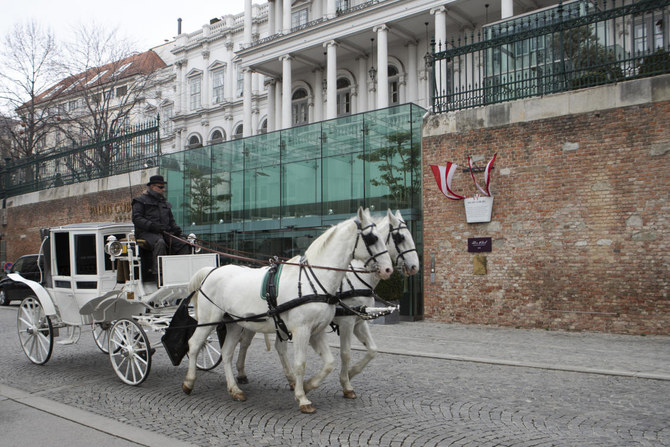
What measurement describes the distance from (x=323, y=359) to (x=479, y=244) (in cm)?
836

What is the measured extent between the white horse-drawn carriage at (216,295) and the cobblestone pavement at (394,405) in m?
0.33

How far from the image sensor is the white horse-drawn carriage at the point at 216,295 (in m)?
6.06

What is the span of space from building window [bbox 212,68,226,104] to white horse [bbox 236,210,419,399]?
39141 millimetres

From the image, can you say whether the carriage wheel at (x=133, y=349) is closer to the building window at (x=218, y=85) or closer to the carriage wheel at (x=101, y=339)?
the carriage wheel at (x=101, y=339)

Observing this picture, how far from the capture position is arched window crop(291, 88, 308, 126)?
1433 inches

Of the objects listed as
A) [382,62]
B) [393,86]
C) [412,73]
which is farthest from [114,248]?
[393,86]

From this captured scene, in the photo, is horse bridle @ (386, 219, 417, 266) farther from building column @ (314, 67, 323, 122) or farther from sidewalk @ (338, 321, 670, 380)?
building column @ (314, 67, 323, 122)

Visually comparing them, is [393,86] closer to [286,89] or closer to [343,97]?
[343,97]

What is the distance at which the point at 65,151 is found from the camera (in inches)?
1126

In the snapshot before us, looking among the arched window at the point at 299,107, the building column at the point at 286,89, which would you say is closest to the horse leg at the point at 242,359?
the building column at the point at 286,89

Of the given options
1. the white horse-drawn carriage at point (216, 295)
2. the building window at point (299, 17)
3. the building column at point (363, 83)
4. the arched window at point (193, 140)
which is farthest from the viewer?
the arched window at point (193, 140)

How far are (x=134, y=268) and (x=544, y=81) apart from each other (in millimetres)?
10450

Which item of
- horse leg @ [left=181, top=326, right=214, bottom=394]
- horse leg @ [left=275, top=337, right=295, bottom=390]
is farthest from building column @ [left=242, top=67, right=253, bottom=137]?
horse leg @ [left=275, top=337, right=295, bottom=390]

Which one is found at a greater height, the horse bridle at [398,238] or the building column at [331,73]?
the building column at [331,73]
